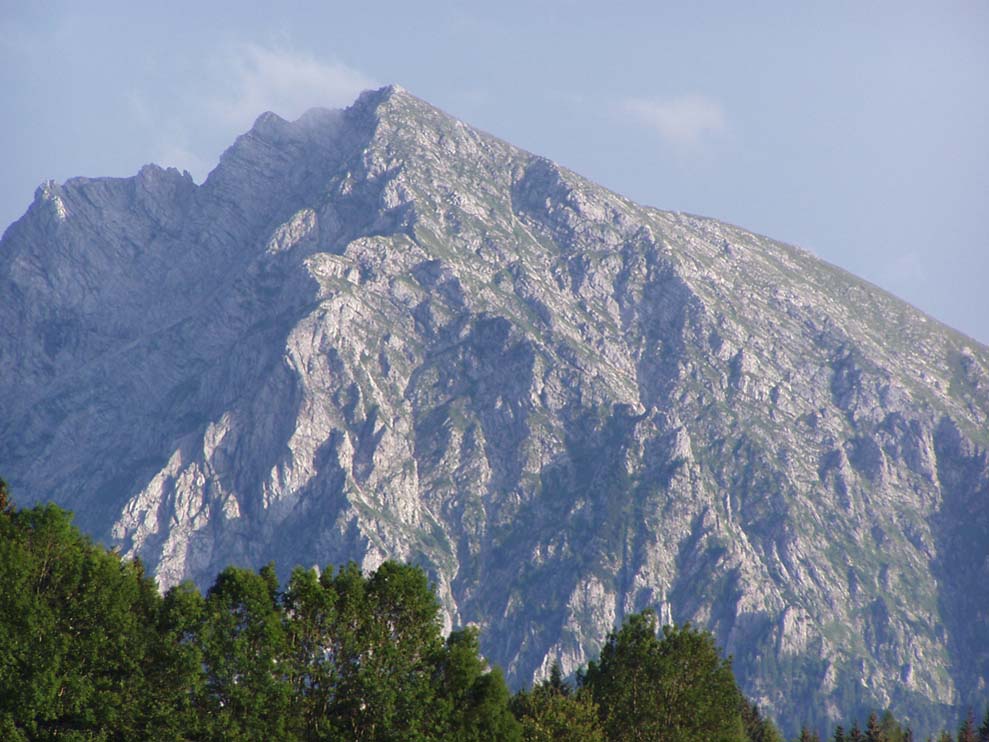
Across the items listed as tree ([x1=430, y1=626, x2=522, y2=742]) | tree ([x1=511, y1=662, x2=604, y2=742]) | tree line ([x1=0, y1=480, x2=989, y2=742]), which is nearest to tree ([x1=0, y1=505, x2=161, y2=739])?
tree line ([x1=0, y1=480, x2=989, y2=742])

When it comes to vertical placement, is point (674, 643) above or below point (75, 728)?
above

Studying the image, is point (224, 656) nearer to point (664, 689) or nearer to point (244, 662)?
point (244, 662)

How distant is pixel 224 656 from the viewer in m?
87.5

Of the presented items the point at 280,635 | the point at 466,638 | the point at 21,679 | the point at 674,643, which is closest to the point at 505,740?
the point at 466,638

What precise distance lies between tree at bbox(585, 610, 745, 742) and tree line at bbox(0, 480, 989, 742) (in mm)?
11001

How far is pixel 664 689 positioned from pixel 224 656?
41976mm

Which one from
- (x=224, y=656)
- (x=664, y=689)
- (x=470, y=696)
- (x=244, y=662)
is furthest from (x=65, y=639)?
(x=664, y=689)

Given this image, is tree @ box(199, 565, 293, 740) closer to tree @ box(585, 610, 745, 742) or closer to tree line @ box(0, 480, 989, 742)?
tree line @ box(0, 480, 989, 742)

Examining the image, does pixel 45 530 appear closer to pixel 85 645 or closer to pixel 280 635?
pixel 85 645

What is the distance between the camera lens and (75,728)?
8462cm

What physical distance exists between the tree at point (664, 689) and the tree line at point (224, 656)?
11.0 metres

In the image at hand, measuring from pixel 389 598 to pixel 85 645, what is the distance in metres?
21.8

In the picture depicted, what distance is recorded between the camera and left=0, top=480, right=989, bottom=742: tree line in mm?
84125

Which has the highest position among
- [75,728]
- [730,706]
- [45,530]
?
[730,706]
